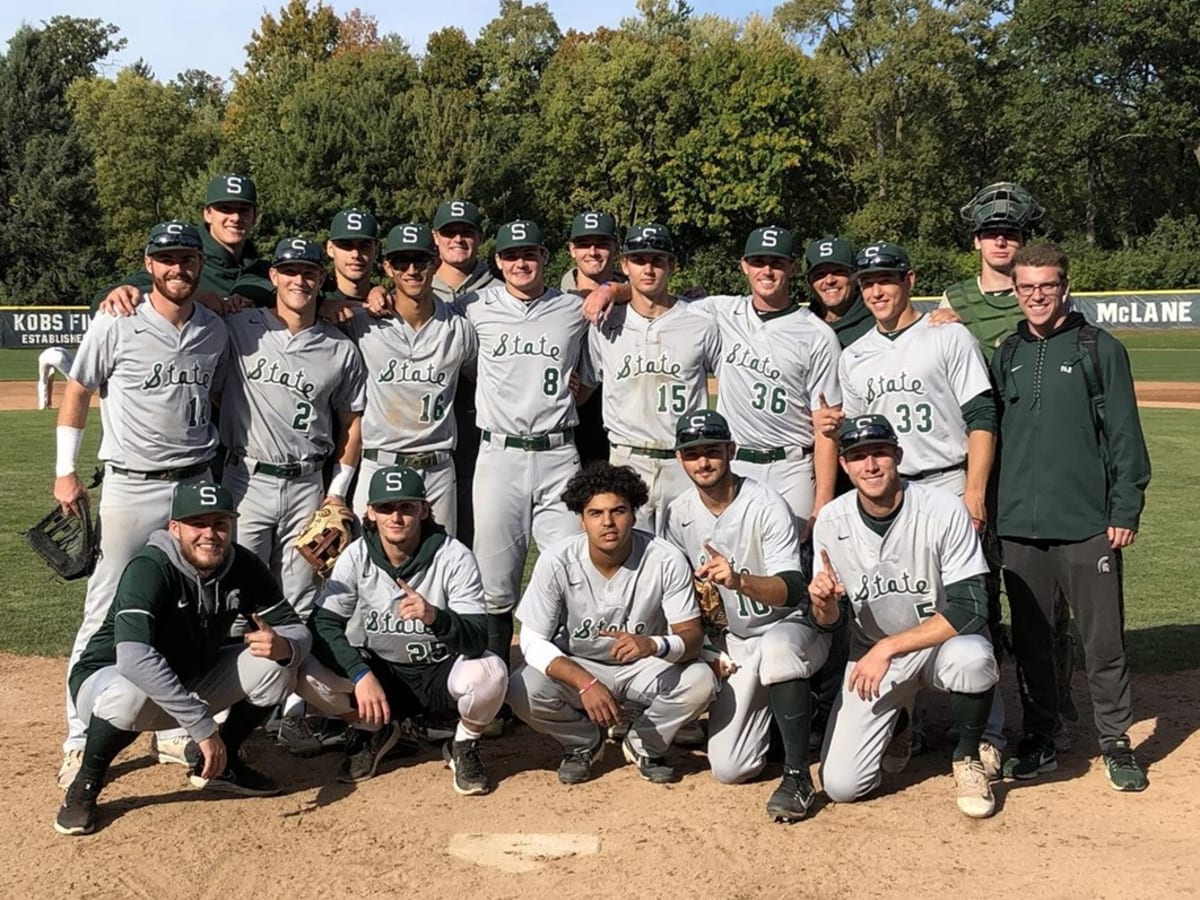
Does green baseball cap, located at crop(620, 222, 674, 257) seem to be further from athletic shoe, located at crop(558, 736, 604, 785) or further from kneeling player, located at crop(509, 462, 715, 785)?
athletic shoe, located at crop(558, 736, 604, 785)

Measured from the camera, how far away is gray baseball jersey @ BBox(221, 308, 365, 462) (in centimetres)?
567

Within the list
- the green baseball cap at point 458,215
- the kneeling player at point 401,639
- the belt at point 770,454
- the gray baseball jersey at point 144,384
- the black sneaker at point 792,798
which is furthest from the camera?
the green baseball cap at point 458,215

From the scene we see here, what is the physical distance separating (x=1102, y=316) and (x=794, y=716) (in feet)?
108

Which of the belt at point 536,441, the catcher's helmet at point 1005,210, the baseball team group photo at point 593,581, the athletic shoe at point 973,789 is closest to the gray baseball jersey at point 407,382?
the baseball team group photo at point 593,581

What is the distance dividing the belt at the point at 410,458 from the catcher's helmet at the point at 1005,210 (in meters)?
2.82

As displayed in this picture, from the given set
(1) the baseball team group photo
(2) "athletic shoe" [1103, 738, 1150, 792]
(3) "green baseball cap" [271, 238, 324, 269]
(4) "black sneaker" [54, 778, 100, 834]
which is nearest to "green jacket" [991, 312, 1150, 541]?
(1) the baseball team group photo

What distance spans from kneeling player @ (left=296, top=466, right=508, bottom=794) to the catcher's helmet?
2936 mm

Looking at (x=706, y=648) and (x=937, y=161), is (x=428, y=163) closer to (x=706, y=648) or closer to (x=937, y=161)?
(x=937, y=161)

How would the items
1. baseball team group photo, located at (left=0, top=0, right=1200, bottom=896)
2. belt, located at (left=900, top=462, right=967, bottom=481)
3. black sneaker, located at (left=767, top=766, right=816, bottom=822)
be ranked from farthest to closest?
belt, located at (left=900, top=462, right=967, bottom=481), black sneaker, located at (left=767, top=766, right=816, bottom=822), baseball team group photo, located at (left=0, top=0, right=1200, bottom=896)

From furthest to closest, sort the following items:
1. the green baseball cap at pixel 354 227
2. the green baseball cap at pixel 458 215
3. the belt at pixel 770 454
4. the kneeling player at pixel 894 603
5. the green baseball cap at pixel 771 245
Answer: the green baseball cap at pixel 458 215 < the green baseball cap at pixel 354 227 < the belt at pixel 770 454 < the green baseball cap at pixel 771 245 < the kneeling player at pixel 894 603

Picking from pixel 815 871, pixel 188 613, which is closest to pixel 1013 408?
pixel 815 871

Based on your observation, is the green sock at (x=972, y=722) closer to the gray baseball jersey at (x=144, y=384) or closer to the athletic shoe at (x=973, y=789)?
the athletic shoe at (x=973, y=789)

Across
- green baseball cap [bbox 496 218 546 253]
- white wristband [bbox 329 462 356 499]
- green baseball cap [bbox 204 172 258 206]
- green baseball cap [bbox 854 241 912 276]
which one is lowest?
white wristband [bbox 329 462 356 499]

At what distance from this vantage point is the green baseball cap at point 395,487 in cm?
512
